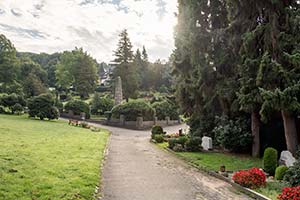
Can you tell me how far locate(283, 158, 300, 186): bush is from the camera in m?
10.1

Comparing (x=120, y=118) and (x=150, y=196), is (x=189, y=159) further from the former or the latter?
(x=120, y=118)

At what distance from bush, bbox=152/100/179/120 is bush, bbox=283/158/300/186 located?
34.7m

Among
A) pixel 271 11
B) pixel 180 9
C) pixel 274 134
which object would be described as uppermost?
pixel 180 9

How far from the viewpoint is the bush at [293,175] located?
10.1 metres

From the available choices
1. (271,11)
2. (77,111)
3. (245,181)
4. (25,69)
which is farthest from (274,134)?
(25,69)

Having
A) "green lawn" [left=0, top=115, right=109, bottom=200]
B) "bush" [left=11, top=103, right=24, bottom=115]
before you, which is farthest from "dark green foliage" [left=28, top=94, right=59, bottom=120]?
"green lawn" [left=0, top=115, right=109, bottom=200]

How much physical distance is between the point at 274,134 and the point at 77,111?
35033 mm

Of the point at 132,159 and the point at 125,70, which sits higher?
the point at 125,70

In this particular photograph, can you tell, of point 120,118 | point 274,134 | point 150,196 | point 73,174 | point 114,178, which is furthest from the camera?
point 120,118

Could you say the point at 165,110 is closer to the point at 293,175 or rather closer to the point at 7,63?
the point at 7,63

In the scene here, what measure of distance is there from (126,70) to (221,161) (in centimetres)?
4147

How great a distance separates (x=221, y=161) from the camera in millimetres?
15703

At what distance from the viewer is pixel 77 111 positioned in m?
47.0

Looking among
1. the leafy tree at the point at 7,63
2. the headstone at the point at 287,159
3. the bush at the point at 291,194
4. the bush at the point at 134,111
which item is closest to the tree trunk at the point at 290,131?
the headstone at the point at 287,159
